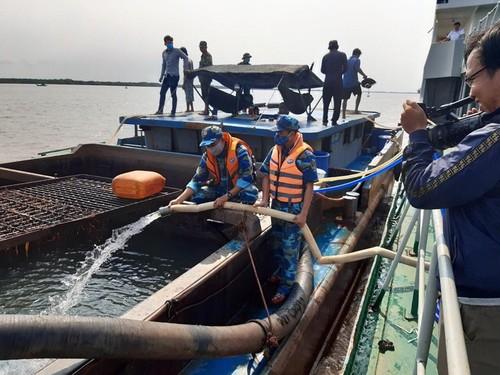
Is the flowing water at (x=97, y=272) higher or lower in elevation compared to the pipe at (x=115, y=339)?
lower

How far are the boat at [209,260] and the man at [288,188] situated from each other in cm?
21

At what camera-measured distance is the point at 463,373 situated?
3.41 feet

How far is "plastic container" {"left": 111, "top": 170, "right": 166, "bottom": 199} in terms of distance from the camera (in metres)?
5.59

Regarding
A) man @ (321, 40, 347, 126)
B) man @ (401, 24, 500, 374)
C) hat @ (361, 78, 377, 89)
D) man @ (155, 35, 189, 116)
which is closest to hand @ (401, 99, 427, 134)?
man @ (401, 24, 500, 374)

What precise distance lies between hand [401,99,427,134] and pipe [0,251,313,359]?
1798 mm

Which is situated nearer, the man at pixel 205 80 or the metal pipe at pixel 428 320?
the metal pipe at pixel 428 320

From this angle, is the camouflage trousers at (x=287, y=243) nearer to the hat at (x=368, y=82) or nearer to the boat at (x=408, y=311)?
the boat at (x=408, y=311)

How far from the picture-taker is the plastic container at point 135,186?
5.59 m

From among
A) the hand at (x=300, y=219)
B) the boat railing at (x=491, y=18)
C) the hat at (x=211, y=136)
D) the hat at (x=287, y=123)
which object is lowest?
the hand at (x=300, y=219)

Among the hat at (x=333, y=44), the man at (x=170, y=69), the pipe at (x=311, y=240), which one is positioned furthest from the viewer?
the man at (x=170, y=69)

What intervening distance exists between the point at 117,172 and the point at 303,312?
5.86 metres

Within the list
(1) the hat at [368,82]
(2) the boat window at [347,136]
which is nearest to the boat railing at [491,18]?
(1) the hat at [368,82]

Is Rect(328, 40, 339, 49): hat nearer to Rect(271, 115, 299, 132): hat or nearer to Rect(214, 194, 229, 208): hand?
Rect(271, 115, 299, 132): hat

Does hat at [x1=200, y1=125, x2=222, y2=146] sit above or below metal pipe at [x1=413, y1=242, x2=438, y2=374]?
above
